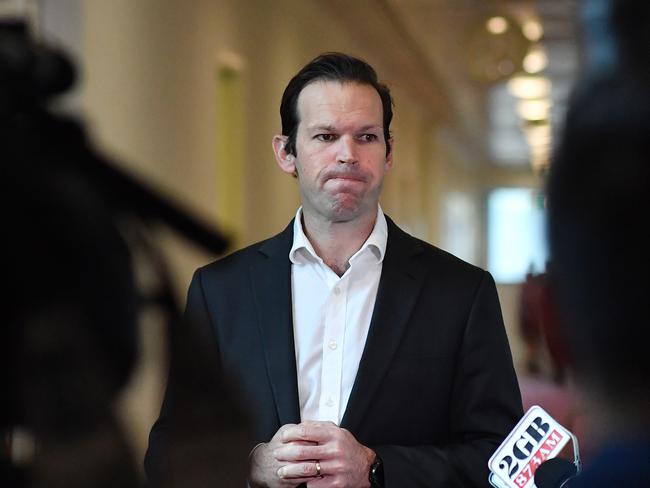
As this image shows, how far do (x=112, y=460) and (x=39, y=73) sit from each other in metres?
0.25

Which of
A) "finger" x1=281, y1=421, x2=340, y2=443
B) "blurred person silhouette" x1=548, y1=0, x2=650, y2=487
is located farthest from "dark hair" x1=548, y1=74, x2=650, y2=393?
"finger" x1=281, y1=421, x2=340, y2=443

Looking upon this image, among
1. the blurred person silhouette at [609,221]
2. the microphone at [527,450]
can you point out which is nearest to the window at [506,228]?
the microphone at [527,450]

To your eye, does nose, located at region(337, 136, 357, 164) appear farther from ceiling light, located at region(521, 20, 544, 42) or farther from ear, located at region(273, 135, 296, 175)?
ceiling light, located at region(521, 20, 544, 42)

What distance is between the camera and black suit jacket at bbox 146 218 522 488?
2637 millimetres

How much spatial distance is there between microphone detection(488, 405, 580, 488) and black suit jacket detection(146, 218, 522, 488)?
46 centimetres

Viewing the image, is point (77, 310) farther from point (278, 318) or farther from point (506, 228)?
point (506, 228)

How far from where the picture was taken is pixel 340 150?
273 centimetres

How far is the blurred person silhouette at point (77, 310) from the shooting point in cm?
82

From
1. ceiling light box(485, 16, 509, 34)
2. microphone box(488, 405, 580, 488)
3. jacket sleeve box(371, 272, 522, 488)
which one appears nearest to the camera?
Result: microphone box(488, 405, 580, 488)

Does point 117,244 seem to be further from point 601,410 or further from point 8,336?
point 601,410

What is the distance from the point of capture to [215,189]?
7.36m

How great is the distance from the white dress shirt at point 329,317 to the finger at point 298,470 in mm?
164

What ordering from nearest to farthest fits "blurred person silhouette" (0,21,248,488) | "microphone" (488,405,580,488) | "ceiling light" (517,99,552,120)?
1. "blurred person silhouette" (0,21,248,488)
2. "microphone" (488,405,580,488)
3. "ceiling light" (517,99,552,120)

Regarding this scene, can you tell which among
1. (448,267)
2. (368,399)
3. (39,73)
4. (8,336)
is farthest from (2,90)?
(448,267)
